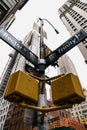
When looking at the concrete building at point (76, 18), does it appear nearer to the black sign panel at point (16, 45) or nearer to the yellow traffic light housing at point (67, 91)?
the black sign panel at point (16, 45)

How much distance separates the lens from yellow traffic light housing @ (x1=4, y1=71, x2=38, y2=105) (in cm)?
250

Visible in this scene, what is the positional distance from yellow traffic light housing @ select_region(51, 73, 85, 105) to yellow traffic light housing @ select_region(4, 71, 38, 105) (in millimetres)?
361

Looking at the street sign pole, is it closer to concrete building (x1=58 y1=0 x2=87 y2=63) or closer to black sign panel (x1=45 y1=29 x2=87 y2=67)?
black sign panel (x1=45 y1=29 x2=87 y2=67)

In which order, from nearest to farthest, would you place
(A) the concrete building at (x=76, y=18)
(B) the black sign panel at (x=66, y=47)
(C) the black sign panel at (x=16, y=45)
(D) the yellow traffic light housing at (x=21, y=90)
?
(D) the yellow traffic light housing at (x=21, y=90) → (C) the black sign panel at (x=16, y=45) → (B) the black sign panel at (x=66, y=47) → (A) the concrete building at (x=76, y=18)

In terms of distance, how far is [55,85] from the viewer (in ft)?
9.48

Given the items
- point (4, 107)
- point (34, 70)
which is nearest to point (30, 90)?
point (34, 70)

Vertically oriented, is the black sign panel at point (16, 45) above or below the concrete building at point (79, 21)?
above

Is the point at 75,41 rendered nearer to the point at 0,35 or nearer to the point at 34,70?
the point at 34,70

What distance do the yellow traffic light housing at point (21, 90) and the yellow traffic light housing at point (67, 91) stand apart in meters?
0.36

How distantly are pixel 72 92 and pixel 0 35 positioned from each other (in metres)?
2.20

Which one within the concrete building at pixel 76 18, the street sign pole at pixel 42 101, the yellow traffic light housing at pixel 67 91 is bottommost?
the concrete building at pixel 76 18

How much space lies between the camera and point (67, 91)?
257cm

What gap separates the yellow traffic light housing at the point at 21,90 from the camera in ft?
8.20

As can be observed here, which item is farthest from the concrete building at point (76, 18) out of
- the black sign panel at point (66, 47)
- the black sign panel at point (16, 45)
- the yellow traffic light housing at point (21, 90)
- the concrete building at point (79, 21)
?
the yellow traffic light housing at point (21, 90)
